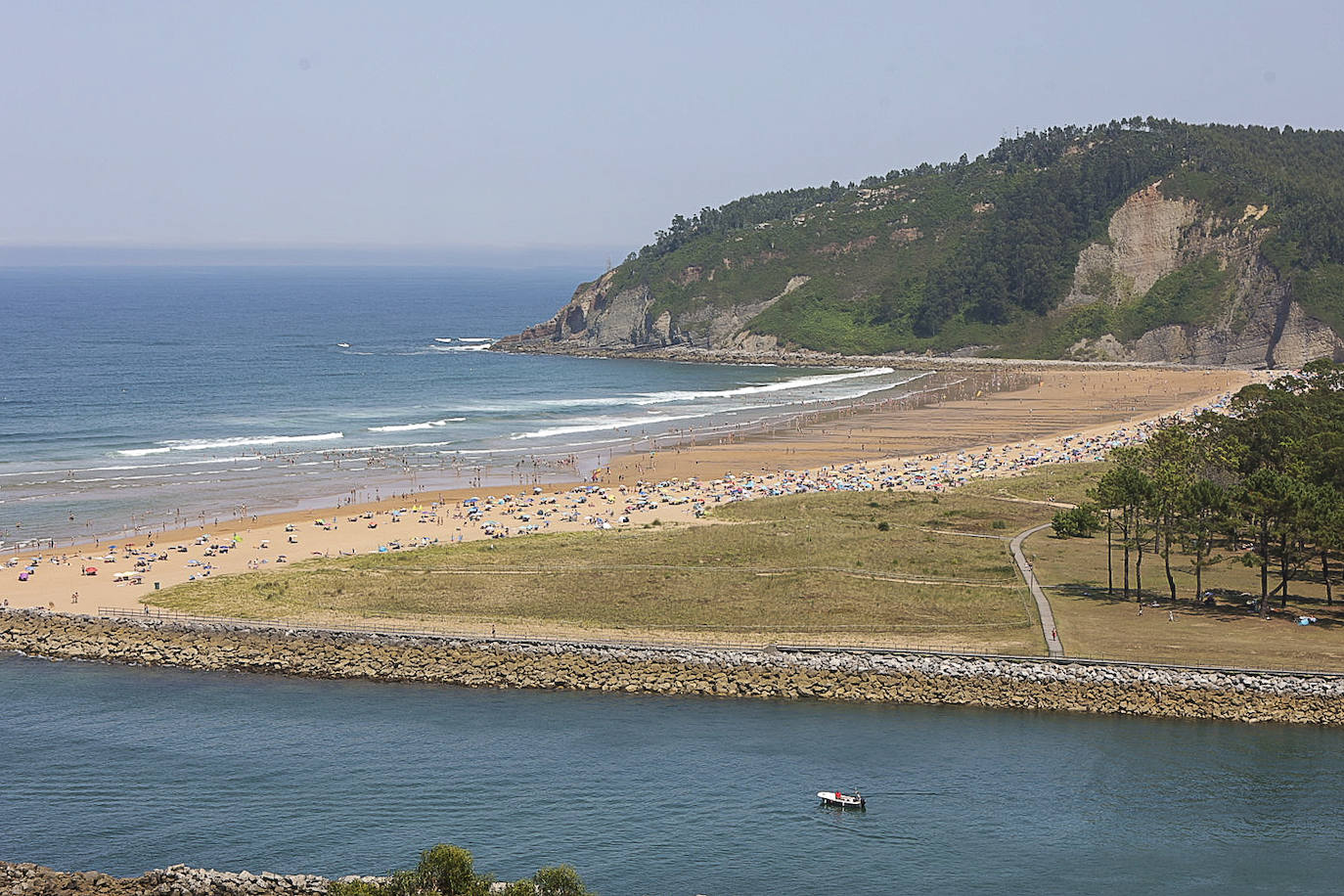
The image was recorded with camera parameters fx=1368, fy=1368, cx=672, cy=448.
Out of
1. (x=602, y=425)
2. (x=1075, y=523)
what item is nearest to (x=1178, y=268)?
(x=602, y=425)

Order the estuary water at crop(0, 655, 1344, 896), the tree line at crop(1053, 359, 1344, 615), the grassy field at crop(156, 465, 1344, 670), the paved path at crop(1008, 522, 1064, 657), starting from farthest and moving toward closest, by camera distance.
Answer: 1. the tree line at crop(1053, 359, 1344, 615)
2. the grassy field at crop(156, 465, 1344, 670)
3. the paved path at crop(1008, 522, 1064, 657)
4. the estuary water at crop(0, 655, 1344, 896)

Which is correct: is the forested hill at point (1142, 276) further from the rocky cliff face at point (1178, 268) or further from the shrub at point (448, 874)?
the shrub at point (448, 874)

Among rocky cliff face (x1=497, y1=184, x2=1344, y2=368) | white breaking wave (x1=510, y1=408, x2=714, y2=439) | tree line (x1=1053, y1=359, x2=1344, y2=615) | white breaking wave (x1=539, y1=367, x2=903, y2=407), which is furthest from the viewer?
rocky cliff face (x1=497, y1=184, x2=1344, y2=368)

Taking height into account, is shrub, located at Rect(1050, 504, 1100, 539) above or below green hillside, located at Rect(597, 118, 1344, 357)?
below

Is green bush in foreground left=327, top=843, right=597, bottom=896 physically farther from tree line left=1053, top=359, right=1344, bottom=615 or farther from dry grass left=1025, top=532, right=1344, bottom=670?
tree line left=1053, top=359, right=1344, bottom=615

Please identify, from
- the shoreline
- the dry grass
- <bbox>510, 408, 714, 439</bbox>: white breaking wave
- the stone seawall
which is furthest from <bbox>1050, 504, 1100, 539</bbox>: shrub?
the shoreline

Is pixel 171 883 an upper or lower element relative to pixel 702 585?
lower

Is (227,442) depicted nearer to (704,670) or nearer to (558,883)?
(704,670)
